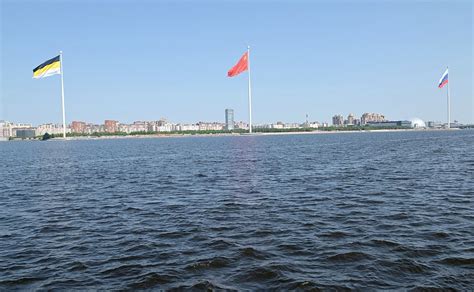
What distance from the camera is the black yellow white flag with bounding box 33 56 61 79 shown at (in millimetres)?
132750

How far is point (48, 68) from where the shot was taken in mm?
134500

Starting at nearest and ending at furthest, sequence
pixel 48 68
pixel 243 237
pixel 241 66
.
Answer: pixel 243 237 → pixel 48 68 → pixel 241 66

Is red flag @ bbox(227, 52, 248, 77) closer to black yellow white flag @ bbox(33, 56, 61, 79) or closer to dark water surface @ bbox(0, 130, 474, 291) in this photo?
black yellow white flag @ bbox(33, 56, 61, 79)

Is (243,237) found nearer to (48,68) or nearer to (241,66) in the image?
(241,66)

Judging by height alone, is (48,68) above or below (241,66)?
below

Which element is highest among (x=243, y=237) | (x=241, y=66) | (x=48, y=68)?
(x=241, y=66)

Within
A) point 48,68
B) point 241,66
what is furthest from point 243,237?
point 48,68

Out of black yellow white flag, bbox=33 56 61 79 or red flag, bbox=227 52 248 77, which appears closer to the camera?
black yellow white flag, bbox=33 56 61 79

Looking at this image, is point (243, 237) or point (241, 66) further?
point (241, 66)

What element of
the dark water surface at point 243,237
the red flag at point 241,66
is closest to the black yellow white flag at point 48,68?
the red flag at point 241,66

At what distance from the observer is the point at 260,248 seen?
13172 millimetres

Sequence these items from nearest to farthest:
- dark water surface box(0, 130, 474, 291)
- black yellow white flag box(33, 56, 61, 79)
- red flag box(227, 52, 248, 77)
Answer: dark water surface box(0, 130, 474, 291) → black yellow white flag box(33, 56, 61, 79) → red flag box(227, 52, 248, 77)

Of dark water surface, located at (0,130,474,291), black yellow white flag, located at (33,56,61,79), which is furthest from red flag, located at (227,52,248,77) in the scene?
dark water surface, located at (0,130,474,291)

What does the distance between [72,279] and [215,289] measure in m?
4.11
